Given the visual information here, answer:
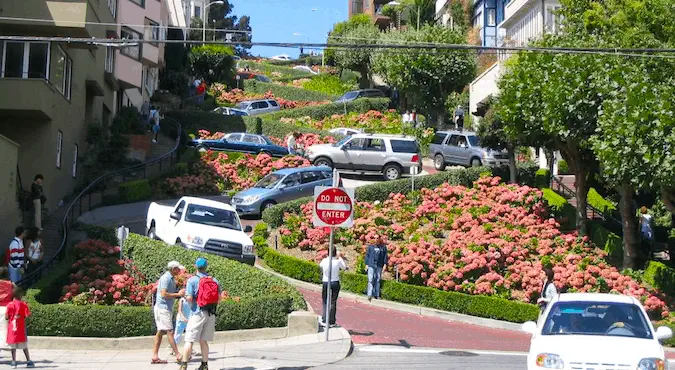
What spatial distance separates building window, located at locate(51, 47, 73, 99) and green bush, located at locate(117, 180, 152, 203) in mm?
4002

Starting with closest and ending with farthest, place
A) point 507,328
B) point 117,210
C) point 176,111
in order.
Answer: point 507,328 → point 117,210 → point 176,111

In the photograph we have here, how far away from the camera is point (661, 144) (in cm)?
2533

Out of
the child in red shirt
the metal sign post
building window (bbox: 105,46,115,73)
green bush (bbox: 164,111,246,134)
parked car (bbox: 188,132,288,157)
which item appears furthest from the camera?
green bush (bbox: 164,111,246,134)

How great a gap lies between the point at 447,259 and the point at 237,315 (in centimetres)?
1021

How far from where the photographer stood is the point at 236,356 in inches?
666

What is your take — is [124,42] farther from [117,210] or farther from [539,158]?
[539,158]

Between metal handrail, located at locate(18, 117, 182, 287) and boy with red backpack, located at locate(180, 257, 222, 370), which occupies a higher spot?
metal handrail, located at locate(18, 117, 182, 287)

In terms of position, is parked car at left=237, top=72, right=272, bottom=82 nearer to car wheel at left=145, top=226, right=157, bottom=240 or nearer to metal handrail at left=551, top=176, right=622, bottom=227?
metal handrail at left=551, top=176, right=622, bottom=227

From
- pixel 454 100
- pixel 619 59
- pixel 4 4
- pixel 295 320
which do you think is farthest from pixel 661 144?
pixel 454 100

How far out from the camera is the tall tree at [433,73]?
62.2 meters

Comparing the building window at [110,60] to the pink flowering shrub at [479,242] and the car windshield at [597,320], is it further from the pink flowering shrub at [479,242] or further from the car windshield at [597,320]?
the car windshield at [597,320]

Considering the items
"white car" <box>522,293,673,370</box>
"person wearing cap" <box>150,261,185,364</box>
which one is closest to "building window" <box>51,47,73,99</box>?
"person wearing cap" <box>150,261,185,364</box>

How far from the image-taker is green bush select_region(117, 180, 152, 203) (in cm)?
3619

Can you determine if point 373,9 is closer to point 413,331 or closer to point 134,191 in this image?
point 134,191
